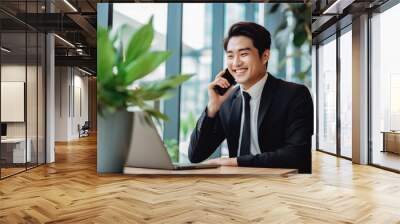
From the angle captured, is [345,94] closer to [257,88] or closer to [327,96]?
[327,96]

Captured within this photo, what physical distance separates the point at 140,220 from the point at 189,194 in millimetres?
1274

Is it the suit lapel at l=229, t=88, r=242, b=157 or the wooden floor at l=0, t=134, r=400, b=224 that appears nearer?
the wooden floor at l=0, t=134, r=400, b=224

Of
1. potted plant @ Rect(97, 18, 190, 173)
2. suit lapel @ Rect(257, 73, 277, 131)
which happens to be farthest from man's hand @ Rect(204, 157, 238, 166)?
potted plant @ Rect(97, 18, 190, 173)

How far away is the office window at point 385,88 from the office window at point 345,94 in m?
0.96

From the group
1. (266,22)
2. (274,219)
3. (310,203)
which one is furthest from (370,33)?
(274,219)

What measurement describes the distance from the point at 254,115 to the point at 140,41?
197 cm

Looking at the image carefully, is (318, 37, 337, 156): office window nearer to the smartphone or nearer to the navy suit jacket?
the navy suit jacket

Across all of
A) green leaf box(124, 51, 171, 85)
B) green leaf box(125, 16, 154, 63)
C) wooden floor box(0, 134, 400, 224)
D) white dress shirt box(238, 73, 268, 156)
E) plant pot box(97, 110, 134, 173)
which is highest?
green leaf box(125, 16, 154, 63)

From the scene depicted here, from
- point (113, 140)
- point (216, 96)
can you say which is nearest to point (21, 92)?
point (113, 140)

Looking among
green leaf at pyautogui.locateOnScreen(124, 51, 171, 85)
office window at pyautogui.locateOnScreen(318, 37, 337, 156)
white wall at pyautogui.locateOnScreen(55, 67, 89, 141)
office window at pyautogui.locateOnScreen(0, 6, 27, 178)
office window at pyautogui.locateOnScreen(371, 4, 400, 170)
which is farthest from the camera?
white wall at pyautogui.locateOnScreen(55, 67, 89, 141)

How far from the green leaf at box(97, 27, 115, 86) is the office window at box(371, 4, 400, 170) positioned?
15.8 ft

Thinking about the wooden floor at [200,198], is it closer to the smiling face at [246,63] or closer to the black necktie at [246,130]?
the black necktie at [246,130]

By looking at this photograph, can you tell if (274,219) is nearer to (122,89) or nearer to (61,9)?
(122,89)

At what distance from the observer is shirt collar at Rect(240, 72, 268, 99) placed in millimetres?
5652
